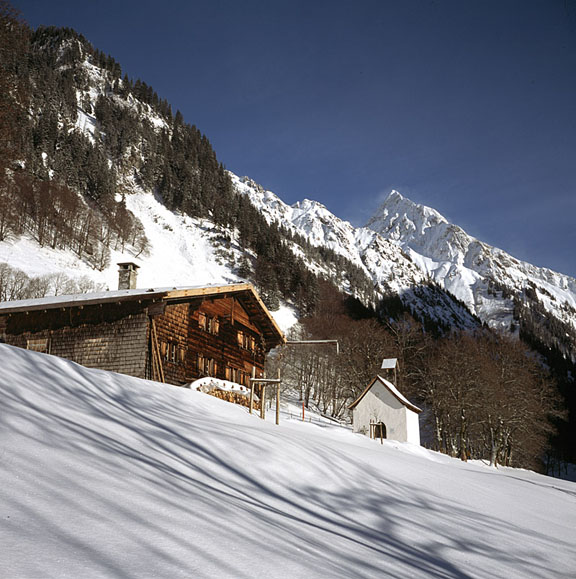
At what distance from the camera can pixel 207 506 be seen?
4469 millimetres

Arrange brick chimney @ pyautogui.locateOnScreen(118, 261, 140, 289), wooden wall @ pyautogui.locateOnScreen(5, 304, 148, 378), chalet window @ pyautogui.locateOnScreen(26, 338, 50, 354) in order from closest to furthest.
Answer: wooden wall @ pyautogui.locateOnScreen(5, 304, 148, 378), chalet window @ pyautogui.locateOnScreen(26, 338, 50, 354), brick chimney @ pyautogui.locateOnScreen(118, 261, 140, 289)

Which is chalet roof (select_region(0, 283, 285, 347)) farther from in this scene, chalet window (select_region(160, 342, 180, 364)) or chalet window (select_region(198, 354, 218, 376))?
chalet window (select_region(198, 354, 218, 376))

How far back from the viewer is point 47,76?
88688mm

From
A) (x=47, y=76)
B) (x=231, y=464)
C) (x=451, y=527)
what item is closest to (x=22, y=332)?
(x=231, y=464)

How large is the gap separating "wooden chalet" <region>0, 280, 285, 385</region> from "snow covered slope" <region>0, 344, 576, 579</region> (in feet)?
27.8

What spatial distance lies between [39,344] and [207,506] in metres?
19.4

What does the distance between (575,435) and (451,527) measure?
261 ft

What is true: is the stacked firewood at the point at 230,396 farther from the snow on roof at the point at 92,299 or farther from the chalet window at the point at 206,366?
the snow on roof at the point at 92,299

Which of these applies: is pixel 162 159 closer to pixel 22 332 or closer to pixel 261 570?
pixel 22 332

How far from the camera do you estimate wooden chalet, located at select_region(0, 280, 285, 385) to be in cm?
1894

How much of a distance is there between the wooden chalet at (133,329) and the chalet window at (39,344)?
28 millimetres

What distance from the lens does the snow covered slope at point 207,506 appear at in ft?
9.96

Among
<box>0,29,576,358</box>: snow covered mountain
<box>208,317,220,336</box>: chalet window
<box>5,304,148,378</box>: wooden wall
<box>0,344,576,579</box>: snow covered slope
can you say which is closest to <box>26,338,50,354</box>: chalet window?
<box>5,304,148,378</box>: wooden wall

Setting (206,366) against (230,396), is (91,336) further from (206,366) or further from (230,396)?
(230,396)
